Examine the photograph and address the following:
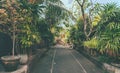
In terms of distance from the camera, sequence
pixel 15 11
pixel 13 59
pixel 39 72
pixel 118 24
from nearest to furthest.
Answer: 1. pixel 13 59
2. pixel 15 11
3. pixel 39 72
4. pixel 118 24

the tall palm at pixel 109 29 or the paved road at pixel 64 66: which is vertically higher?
the tall palm at pixel 109 29

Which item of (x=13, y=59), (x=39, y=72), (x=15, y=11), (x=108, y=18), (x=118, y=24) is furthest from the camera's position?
(x=108, y=18)

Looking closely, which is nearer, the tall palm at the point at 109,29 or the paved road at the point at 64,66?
the tall palm at the point at 109,29

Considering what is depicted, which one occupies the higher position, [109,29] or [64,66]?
[109,29]

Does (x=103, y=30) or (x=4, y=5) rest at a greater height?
(x=4, y=5)

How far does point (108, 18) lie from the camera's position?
12.9 meters

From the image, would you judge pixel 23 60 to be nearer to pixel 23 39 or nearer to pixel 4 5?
pixel 23 39

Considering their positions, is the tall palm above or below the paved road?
above

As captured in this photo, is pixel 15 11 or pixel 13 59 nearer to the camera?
pixel 13 59

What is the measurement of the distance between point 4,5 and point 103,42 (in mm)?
6161

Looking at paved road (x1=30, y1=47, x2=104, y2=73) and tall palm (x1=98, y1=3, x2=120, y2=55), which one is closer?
tall palm (x1=98, y1=3, x2=120, y2=55)

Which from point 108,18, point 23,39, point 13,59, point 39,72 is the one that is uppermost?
point 108,18

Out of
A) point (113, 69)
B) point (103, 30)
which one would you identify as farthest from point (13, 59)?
point (103, 30)

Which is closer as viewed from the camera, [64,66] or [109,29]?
[109,29]
